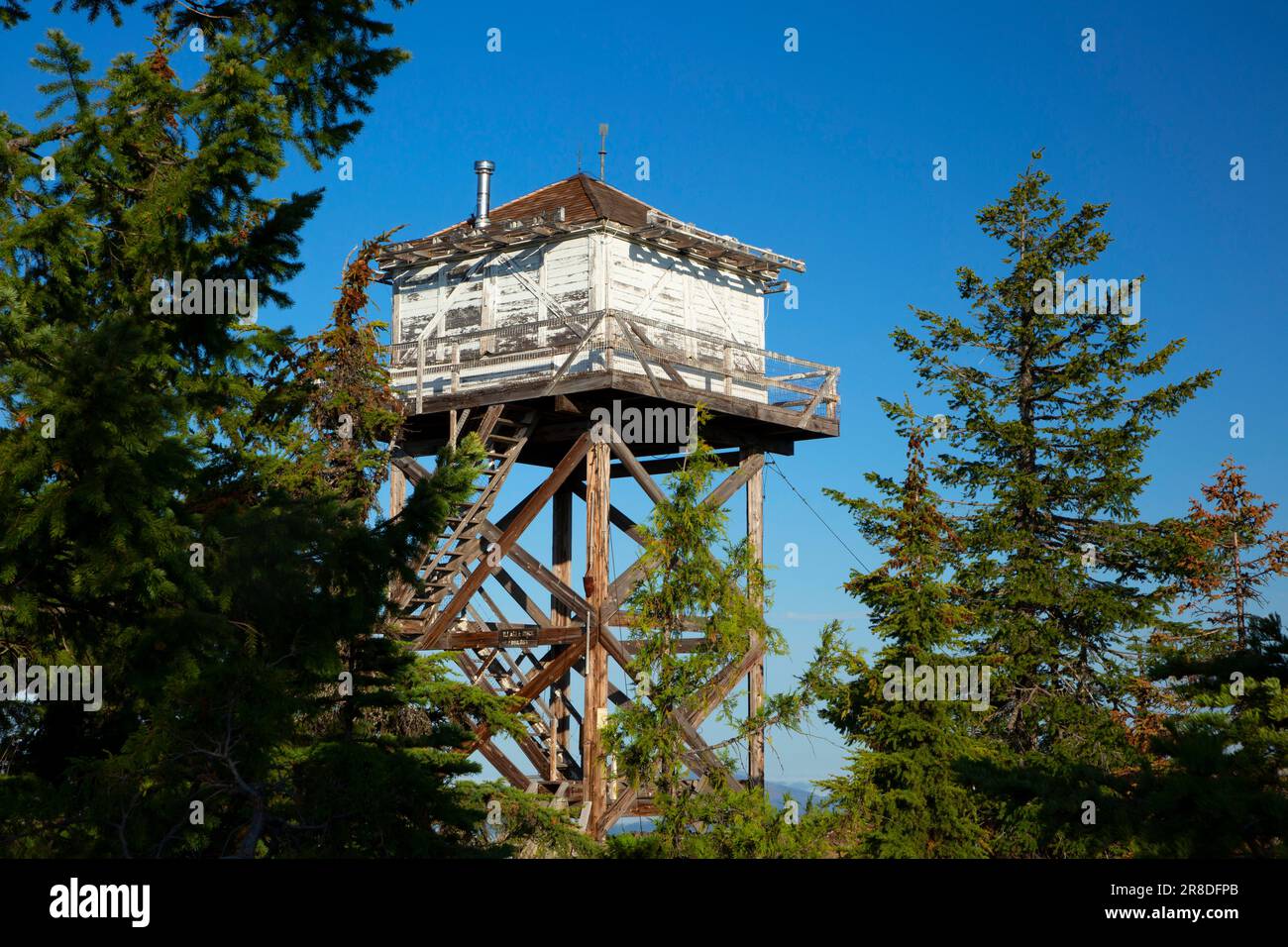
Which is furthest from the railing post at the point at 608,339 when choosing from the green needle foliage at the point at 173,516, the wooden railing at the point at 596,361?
the green needle foliage at the point at 173,516

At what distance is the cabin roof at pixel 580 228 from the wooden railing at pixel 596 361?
1606 mm

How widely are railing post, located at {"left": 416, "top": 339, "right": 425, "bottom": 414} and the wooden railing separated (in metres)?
0.02

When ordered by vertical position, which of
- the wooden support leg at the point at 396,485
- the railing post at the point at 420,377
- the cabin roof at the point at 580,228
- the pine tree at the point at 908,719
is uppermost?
the cabin roof at the point at 580,228

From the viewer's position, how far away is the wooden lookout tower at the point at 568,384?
82.6 feet

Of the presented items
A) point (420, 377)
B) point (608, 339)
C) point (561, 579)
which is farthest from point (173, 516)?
point (561, 579)

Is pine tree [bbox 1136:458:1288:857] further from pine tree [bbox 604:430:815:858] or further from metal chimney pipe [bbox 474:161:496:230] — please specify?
metal chimney pipe [bbox 474:161:496:230]

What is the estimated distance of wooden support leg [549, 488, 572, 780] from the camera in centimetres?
2947

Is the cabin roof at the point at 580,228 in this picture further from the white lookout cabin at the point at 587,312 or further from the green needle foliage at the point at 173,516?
the green needle foliage at the point at 173,516

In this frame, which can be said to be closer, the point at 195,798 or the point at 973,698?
the point at 195,798

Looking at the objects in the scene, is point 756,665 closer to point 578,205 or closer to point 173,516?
point 578,205

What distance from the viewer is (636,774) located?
18328mm
